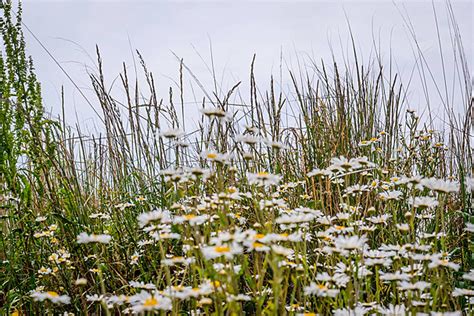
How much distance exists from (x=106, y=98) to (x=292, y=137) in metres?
1.02

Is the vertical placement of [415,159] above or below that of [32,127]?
below

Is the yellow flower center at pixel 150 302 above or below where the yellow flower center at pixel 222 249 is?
below

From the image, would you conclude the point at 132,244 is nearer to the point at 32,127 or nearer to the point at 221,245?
the point at 32,127

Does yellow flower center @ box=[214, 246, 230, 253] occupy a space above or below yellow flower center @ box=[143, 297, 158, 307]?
above

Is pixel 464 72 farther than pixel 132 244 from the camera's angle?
Yes

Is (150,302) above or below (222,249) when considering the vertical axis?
below

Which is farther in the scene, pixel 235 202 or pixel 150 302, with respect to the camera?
pixel 235 202

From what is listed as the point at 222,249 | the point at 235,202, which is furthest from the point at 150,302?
the point at 235,202

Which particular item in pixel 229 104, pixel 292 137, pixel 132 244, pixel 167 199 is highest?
pixel 229 104

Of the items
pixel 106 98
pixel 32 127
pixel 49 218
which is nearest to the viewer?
pixel 32 127

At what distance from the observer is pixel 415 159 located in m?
2.77

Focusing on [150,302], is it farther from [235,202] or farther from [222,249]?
[235,202]

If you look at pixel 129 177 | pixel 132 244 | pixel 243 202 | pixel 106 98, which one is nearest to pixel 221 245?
pixel 132 244

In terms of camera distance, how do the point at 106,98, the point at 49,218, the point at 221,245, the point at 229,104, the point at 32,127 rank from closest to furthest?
the point at 221,245 → the point at 32,127 → the point at 49,218 → the point at 106,98 → the point at 229,104
